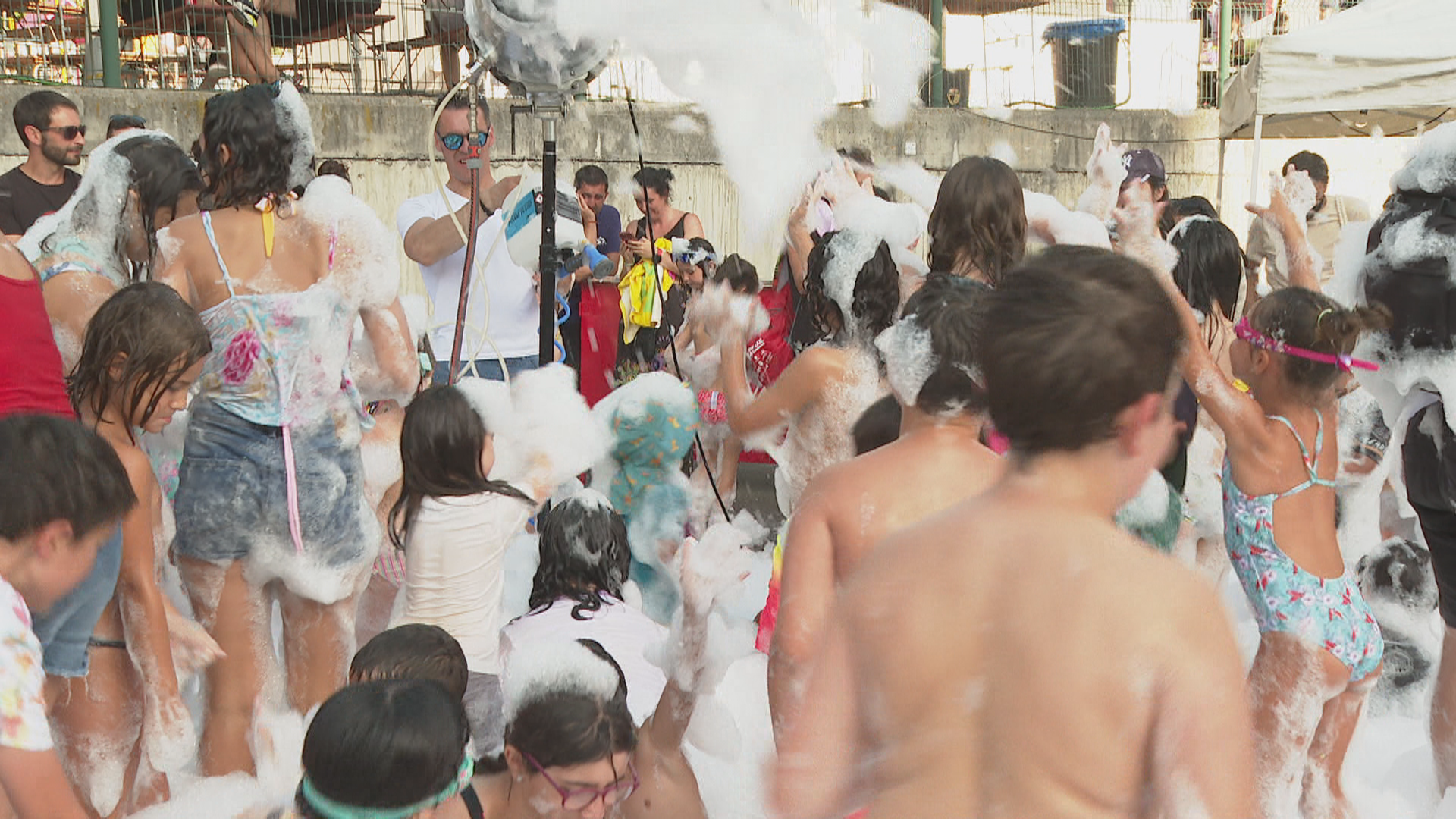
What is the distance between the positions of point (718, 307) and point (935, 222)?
2.09 ft


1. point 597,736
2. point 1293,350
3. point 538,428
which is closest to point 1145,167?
Answer: point 1293,350

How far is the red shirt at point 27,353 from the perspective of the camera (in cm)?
267

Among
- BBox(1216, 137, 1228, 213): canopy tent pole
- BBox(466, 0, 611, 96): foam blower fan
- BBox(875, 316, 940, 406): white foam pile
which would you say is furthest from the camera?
BBox(1216, 137, 1228, 213): canopy tent pole

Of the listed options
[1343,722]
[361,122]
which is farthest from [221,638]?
[361,122]

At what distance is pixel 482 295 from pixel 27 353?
1673 mm

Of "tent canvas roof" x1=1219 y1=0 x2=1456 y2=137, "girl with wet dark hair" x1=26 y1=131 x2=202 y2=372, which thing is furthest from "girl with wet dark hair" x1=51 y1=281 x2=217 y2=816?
"tent canvas roof" x1=1219 y1=0 x2=1456 y2=137

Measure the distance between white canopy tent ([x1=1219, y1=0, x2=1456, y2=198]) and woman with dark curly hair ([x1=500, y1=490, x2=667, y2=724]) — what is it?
17.7 feet

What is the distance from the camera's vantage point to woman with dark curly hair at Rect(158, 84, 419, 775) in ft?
9.80

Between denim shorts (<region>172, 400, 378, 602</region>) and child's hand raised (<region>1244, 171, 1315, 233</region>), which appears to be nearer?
denim shorts (<region>172, 400, 378, 602</region>)

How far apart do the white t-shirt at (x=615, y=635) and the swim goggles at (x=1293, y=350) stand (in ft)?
4.84

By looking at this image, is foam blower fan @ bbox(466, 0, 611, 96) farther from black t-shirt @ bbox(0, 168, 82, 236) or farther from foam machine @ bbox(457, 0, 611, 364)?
black t-shirt @ bbox(0, 168, 82, 236)

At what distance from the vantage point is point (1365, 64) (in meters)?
7.27

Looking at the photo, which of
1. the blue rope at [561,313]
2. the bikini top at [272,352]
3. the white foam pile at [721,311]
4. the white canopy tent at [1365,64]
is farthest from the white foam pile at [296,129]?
the white canopy tent at [1365,64]

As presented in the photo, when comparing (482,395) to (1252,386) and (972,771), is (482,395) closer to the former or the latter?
(1252,386)
